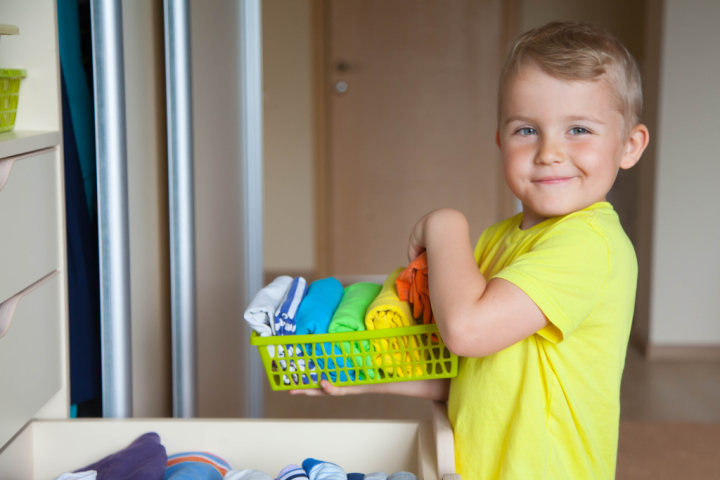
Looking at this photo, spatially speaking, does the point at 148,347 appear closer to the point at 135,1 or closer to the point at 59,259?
the point at 59,259

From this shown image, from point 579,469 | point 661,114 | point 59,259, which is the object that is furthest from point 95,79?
point 661,114

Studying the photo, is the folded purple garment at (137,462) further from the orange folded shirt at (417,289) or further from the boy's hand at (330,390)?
the orange folded shirt at (417,289)

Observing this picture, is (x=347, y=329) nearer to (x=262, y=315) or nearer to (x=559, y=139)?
(x=262, y=315)

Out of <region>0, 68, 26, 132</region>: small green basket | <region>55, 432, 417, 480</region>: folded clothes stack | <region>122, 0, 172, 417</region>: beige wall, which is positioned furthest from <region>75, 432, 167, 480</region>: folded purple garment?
<region>0, 68, 26, 132</region>: small green basket

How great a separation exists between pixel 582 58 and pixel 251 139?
124cm

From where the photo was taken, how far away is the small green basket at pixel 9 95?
98 cm

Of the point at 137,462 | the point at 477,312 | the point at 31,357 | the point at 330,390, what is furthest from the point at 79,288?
the point at 477,312


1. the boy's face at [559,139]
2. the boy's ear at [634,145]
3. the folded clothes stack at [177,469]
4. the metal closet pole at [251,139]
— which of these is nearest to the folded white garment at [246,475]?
the folded clothes stack at [177,469]

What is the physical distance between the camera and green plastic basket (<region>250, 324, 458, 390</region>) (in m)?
0.88

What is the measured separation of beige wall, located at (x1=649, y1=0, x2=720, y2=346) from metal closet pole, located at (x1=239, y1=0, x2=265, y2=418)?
73.3 inches

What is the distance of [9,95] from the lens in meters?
1.00

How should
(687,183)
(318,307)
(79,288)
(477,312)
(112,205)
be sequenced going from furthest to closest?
1. (687,183)
2. (79,288)
3. (112,205)
4. (318,307)
5. (477,312)

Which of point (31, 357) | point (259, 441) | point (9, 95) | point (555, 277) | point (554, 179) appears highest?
point (9, 95)

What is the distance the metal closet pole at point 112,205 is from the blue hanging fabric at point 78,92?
0.76ft
